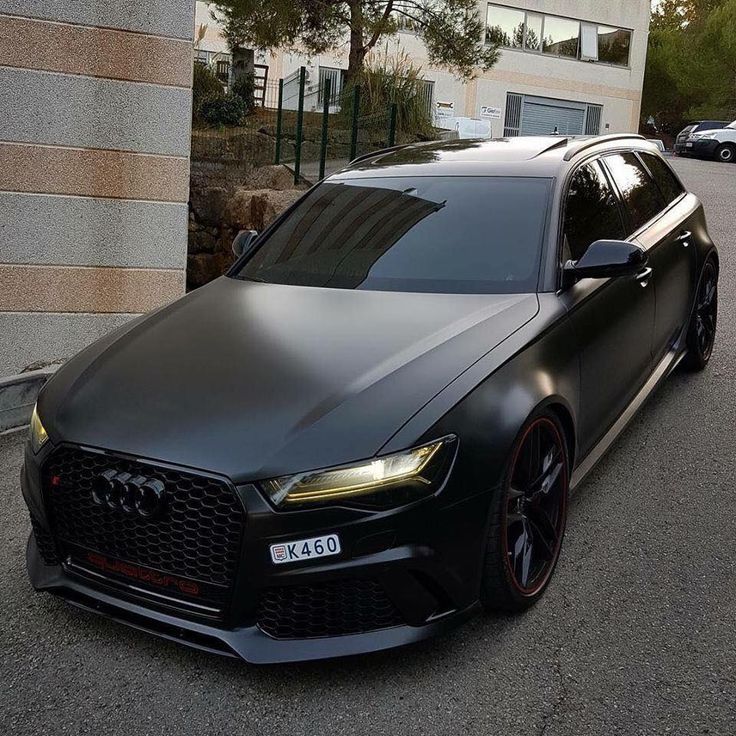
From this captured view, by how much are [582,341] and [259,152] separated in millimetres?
10868

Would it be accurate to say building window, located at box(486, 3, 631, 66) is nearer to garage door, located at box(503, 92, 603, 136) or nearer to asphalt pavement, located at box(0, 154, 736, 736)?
garage door, located at box(503, 92, 603, 136)

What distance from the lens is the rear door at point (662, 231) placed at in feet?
15.8

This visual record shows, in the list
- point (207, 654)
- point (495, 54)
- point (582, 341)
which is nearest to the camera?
point (207, 654)

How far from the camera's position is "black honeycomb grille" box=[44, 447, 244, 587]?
8.92ft

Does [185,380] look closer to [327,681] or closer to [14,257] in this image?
[327,681]

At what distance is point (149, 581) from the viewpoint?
9.46ft

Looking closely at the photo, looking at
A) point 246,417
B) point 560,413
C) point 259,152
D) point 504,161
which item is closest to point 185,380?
point 246,417

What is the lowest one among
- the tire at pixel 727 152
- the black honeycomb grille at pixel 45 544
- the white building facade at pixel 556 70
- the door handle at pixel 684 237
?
the black honeycomb grille at pixel 45 544

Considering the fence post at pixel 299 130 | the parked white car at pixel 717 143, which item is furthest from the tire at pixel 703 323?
the parked white car at pixel 717 143

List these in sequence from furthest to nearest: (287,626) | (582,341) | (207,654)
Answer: (582,341) < (207,654) < (287,626)

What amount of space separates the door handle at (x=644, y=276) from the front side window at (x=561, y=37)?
1284 inches

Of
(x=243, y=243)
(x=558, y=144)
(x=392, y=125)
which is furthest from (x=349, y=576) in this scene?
(x=392, y=125)

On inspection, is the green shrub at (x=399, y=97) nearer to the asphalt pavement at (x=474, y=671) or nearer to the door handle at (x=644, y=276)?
the door handle at (x=644, y=276)

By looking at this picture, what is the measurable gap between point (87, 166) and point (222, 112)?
35.3 feet
